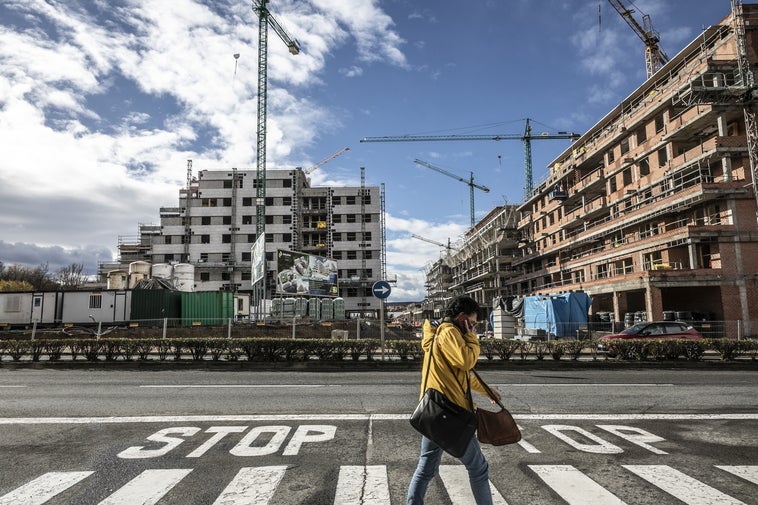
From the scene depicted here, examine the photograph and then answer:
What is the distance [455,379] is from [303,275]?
110 ft

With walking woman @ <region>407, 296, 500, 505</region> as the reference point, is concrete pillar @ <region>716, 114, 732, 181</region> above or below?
above

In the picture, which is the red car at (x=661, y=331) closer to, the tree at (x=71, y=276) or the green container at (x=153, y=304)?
the green container at (x=153, y=304)

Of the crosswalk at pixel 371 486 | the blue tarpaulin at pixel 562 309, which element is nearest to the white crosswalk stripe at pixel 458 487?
the crosswalk at pixel 371 486

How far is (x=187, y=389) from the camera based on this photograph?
10.2 metres

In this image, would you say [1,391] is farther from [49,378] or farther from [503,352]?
[503,352]

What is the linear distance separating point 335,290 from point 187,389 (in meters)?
29.6

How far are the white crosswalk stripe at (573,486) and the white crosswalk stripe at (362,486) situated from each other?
1.56m

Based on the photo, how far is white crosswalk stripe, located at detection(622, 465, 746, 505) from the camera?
13.3 ft

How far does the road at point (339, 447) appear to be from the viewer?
4.23 meters

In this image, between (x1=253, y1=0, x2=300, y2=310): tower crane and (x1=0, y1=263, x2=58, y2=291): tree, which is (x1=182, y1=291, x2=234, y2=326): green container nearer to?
(x1=253, y1=0, x2=300, y2=310): tower crane

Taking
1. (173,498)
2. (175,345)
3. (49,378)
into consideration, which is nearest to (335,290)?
(175,345)

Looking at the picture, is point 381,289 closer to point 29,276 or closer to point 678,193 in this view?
point 678,193

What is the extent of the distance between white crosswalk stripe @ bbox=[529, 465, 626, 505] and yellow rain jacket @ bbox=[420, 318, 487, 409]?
1652mm

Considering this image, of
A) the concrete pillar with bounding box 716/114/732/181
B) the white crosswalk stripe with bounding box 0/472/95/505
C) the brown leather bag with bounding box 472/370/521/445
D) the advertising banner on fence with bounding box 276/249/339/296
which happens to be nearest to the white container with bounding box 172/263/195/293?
the advertising banner on fence with bounding box 276/249/339/296
